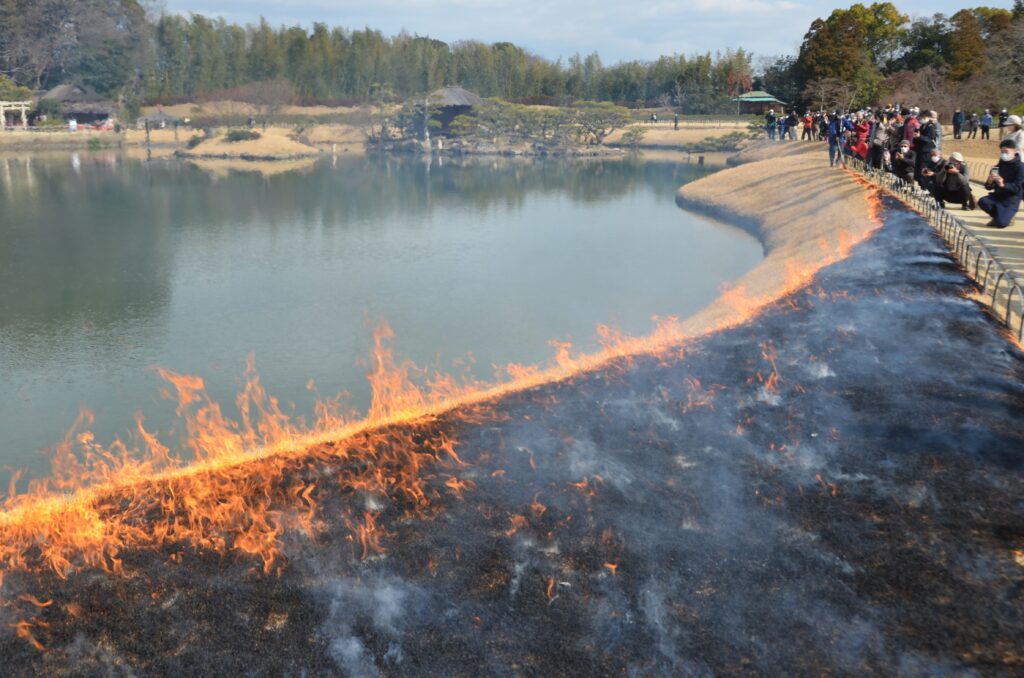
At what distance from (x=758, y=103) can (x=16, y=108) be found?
223ft

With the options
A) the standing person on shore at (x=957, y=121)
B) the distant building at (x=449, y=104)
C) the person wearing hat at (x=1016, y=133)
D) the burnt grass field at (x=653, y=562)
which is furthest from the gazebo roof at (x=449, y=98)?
the burnt grass field at (x=653, y=562)

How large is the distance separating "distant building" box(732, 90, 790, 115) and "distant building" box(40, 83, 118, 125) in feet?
193

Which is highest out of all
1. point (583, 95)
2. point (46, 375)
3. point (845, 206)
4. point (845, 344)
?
point (583, 95)

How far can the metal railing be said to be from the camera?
44.7 ft

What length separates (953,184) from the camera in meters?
20.0

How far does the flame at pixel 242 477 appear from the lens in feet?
29.3

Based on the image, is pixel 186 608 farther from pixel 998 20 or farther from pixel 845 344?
pixel 998 20

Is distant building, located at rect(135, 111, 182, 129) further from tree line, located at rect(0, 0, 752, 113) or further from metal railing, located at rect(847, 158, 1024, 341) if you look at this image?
metal railing, located at rect(847, 158, 1024, 341)

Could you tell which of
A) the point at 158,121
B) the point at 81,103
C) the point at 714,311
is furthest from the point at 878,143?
the point at 81,103

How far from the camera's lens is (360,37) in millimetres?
94250

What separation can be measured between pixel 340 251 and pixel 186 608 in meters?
23.7

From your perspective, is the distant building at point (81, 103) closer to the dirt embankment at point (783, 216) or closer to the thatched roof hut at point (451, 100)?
the thatched roof hut at point (451, 100)

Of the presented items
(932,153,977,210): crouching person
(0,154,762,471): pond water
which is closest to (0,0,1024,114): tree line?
(0,154,762,471): pond water

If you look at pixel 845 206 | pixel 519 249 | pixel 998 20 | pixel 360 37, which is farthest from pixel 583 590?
pixel 360 37
